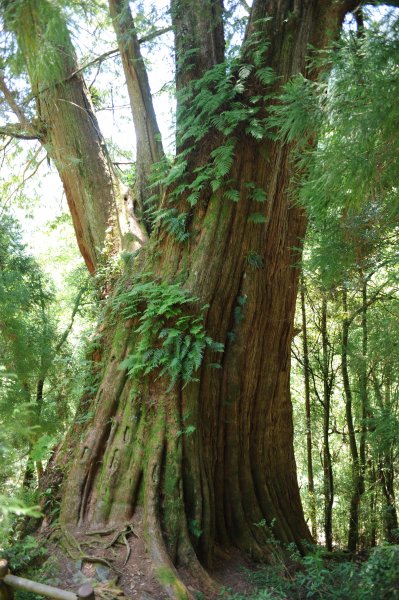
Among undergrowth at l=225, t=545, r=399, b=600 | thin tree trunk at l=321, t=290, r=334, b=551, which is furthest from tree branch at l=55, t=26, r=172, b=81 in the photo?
undergrowth at l=225, t=545, r=399, b=600

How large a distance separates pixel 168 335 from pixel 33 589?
8.62 feet

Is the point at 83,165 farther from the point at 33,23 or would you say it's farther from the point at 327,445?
the point at 327,445

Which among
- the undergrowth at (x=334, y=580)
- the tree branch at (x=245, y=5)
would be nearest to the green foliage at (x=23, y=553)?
the undergrowth at (x=334, y=580)

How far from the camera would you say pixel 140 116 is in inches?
312

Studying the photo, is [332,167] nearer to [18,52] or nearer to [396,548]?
[18,52]

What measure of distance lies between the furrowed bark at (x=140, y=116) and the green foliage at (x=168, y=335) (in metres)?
1.98

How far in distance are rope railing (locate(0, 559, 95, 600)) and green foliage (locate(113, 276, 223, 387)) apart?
2.27 metres

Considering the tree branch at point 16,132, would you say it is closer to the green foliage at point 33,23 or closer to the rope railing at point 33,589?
the green foliage at point 33,23

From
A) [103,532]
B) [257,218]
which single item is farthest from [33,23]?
[103,532]

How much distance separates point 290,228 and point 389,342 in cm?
209

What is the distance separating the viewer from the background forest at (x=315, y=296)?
3.75m

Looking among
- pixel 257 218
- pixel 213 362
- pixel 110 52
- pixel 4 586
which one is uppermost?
pixel 110 52

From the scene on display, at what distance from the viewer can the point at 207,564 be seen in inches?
208

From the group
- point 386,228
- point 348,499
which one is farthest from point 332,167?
point 348,499
